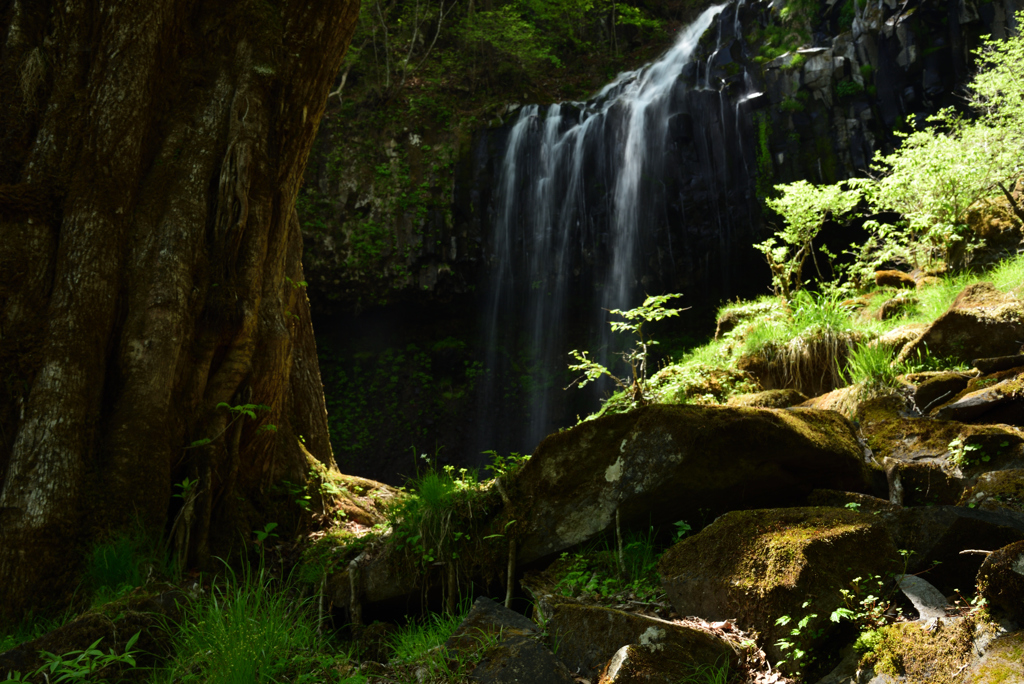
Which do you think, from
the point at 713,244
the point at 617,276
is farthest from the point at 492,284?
the point at 713,244

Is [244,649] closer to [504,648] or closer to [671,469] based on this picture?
[504,648]

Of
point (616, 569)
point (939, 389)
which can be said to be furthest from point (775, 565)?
point (939, 389)

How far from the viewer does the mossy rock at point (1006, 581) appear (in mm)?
1497

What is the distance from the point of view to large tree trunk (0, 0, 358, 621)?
318 centimetres

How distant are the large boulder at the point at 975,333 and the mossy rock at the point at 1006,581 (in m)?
3.81

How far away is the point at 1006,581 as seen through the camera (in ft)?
5.02

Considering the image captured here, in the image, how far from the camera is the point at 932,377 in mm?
4281

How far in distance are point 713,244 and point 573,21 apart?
9380 millimetres

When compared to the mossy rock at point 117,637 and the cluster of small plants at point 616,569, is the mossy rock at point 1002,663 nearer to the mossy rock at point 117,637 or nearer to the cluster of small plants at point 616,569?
the cluster of small plants at point 616,569

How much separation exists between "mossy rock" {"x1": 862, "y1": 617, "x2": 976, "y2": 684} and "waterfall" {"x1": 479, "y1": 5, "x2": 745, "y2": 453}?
13431mm

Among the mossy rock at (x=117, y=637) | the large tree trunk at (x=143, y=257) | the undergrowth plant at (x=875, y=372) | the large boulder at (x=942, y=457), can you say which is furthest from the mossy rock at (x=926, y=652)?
the large tree trunk at (x=143, y=257)

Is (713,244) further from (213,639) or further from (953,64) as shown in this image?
(213,639)

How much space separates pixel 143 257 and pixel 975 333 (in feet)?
19.0

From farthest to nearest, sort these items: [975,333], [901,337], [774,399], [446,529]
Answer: [901,337], [774,399], [975,333], [446,529]
